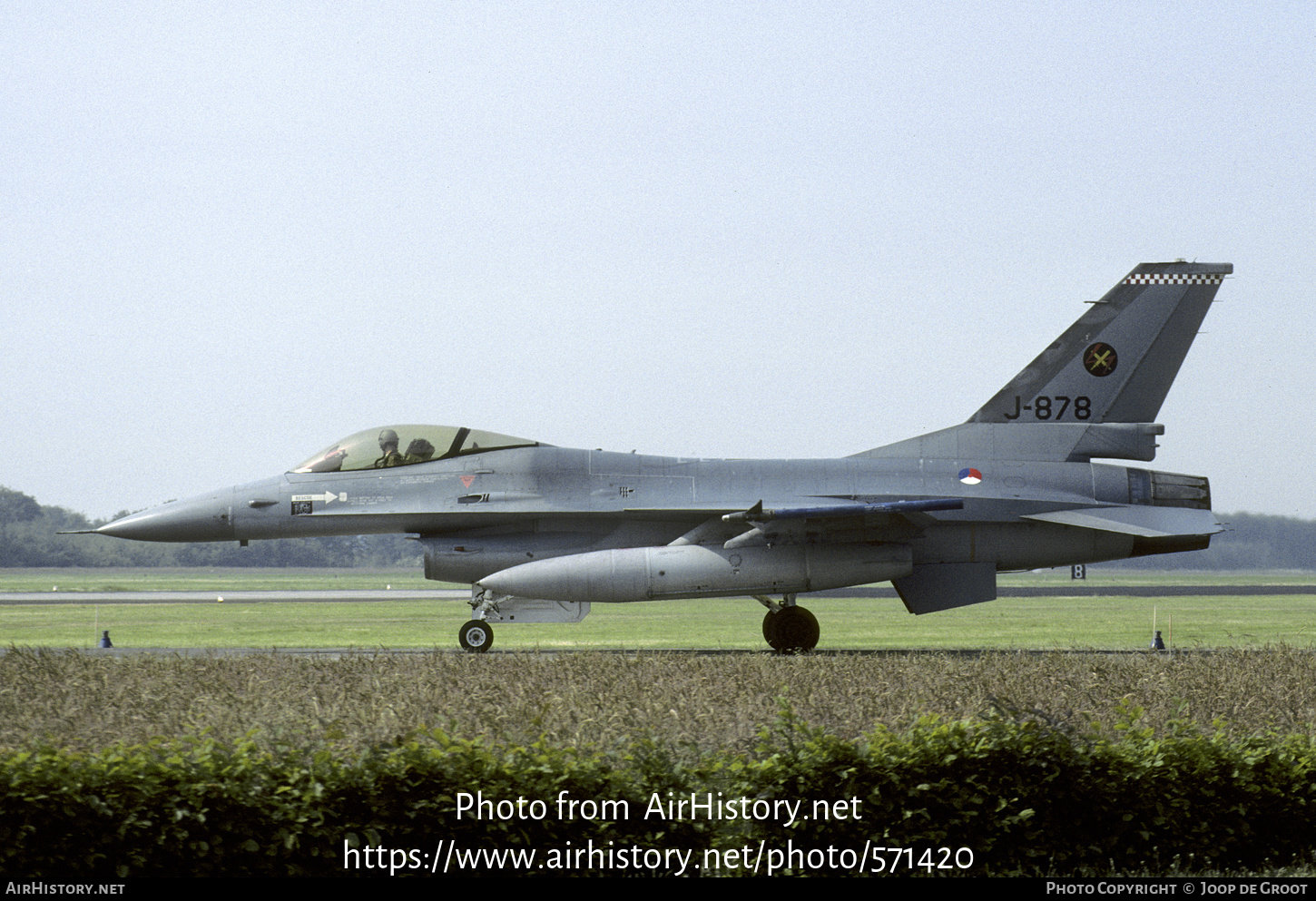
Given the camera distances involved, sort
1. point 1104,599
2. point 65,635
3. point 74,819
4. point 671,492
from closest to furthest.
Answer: point 74,819 → point 671,492 → point 65,635 → point 1104,599

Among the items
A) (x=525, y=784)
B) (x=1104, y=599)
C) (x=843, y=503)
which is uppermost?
(x=843, y=503)

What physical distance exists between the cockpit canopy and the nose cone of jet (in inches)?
48.7

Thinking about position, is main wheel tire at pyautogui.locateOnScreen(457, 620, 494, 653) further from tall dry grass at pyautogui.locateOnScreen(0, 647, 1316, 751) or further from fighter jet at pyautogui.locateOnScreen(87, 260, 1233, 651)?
tall dry grass at pyautogui.locateOnScreen(0, 647, 1316, 751)

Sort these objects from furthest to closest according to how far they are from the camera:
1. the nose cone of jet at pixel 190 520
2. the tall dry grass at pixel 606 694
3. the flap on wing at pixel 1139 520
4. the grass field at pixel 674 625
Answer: the grass field at pixel 674 625 < the nose cone of jet at pixel 190 520 < the flap on wing at pixel 1139 520 < the tall dry grass at pixel 606 694

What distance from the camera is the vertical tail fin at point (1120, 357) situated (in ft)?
58.1

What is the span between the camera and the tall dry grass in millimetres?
7652

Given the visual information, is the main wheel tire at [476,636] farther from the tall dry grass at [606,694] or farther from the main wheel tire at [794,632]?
the main wheel tire at [794,632]

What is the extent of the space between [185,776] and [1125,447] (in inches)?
624

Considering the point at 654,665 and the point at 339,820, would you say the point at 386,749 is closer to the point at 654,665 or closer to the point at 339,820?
the point at 339,820

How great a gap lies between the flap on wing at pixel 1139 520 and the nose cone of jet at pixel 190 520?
12.1 m

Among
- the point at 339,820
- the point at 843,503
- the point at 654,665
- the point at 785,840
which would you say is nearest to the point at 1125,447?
the point at 843,503

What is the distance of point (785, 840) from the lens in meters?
5.44

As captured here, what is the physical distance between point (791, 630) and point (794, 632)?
49mm

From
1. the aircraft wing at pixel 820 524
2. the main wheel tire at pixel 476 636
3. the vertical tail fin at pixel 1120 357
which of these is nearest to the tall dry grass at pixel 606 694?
the main wheel tire at pixel 476 636
